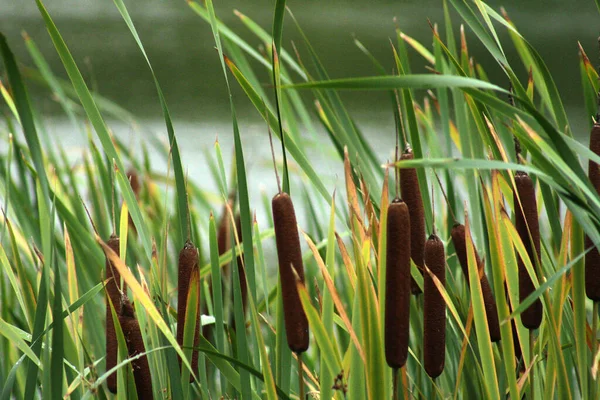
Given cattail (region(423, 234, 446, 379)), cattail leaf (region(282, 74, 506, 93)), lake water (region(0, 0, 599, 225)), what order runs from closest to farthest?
cattail leaf (region(282, 74, 506, 93)) < cattail (region(423, 234, 446, 379)) < lake water (region(0, 0, 599, 225))

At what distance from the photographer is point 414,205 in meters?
0.62

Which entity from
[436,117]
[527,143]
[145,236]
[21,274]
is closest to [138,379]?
[145,236]

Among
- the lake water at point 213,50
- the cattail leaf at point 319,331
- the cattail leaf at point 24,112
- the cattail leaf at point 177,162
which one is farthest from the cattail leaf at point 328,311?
the lake water at point 213,50

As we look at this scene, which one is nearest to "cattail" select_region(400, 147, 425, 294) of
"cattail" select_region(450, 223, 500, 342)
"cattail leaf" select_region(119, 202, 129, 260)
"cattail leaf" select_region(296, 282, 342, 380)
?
"cattail" select_region(450, 223, 500, 342)

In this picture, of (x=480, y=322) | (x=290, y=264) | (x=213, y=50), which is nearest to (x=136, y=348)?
(x=290, y=264)

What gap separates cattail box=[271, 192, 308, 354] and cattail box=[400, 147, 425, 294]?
0.38 ft

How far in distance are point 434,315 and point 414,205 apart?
93mm

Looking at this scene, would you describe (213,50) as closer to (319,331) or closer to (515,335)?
(515,335)

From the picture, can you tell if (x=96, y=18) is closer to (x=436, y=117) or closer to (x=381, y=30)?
(x=381, y=30)

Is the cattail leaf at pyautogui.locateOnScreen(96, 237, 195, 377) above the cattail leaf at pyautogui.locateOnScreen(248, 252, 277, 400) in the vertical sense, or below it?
above

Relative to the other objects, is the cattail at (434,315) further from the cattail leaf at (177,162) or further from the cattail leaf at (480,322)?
the cattail leaf at (177,162)

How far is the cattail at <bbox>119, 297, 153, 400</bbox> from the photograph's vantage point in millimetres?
610

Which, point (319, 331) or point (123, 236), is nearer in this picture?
point (319, 331)

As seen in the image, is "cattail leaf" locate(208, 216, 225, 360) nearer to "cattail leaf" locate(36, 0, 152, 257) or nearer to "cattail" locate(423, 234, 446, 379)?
"cattail leaf" locate(36, 0, 152, 257)
